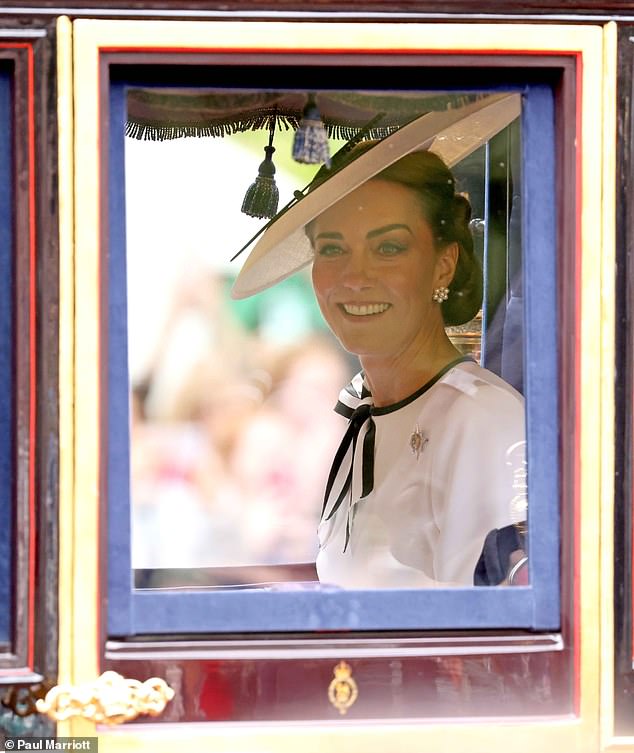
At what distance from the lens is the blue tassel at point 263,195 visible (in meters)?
2.60

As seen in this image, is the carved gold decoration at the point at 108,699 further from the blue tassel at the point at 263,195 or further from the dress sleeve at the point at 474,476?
the blue tassel at the point at 263,195

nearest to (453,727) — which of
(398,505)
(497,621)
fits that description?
(497,621)

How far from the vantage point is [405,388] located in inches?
99.3

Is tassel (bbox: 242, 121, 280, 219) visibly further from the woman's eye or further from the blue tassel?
the woman's eye

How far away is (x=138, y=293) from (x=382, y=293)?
53 cm

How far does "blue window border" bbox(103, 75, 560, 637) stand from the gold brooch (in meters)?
0.68

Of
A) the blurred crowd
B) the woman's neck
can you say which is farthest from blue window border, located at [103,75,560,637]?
the woman's neck

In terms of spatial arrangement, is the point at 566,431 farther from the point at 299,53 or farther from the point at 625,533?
the point at 299,53

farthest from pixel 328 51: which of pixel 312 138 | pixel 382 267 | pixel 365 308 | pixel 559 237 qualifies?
pixel 365 308

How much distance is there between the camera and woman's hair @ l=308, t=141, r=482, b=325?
7.83 ft

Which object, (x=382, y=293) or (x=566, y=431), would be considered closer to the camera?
(x=566, y=431)

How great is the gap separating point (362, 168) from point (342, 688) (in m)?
1.15

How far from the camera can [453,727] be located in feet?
5.43

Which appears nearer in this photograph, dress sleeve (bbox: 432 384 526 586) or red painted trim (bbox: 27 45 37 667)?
red painted trim (bbox: 27 45 37 667)
